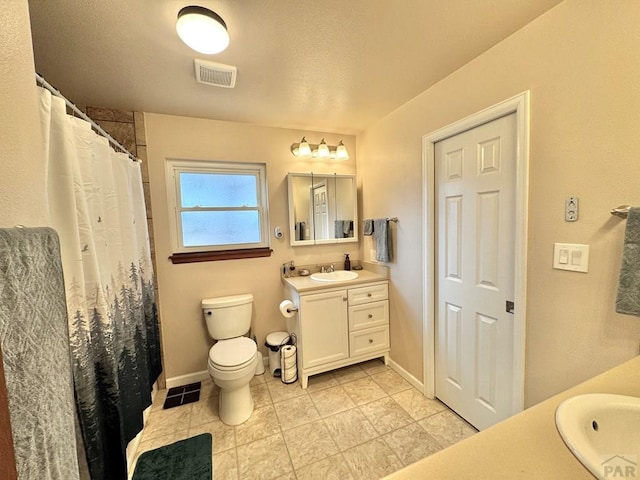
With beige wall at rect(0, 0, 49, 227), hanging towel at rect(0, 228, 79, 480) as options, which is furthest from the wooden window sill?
hanging towel at rect(0, 228, 79, 480)

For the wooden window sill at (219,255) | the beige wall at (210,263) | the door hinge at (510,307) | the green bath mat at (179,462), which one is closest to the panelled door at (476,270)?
the door hinge at (510,307)

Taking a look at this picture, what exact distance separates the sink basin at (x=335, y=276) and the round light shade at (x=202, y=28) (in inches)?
70.6

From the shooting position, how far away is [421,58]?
151 centimetres

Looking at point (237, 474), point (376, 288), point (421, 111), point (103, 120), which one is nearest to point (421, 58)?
point (421, 111)

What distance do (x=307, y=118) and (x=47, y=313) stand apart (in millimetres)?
2186

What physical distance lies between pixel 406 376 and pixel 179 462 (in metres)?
1.77

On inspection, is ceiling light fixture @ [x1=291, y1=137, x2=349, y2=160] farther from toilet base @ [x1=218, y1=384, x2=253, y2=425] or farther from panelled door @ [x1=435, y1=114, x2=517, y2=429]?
toilet base @ [x1=218, y1=384, x2=253, y2=425]

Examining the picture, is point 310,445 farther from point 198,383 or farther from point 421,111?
point 421,111

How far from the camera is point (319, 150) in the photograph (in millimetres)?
2502

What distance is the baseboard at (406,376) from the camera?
210 centimetres

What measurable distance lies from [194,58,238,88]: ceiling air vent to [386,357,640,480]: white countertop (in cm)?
194

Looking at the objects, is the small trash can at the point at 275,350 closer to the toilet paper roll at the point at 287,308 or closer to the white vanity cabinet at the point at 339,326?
the white vanity cabinet at the point at 339,326

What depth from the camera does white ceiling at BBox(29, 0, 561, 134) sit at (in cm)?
114

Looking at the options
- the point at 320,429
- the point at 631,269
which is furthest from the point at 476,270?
the point at 320,429
